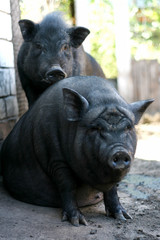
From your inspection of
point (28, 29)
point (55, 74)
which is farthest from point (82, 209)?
point (28, 29)

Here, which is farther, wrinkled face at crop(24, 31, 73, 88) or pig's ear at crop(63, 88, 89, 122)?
wrinkled face at crop(24, 31, 73, 88)

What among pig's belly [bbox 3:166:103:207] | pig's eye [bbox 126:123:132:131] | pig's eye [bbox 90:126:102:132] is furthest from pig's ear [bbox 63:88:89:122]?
pig's belly [bbox 3:166:103:207]

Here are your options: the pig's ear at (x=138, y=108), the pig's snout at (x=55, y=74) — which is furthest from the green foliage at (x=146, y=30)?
the pig's ear at (x=138, y=108)

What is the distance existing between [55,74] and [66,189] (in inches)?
56.2

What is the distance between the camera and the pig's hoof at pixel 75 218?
3510mm

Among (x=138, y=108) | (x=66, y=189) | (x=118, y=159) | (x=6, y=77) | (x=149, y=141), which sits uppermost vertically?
(x=6, y=77)

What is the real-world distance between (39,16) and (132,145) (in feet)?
14.2

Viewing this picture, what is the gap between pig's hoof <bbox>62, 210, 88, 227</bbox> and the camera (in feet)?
11.5

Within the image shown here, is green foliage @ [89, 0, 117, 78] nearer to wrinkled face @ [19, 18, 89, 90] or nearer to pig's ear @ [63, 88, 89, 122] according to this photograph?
wrinkled face @ [19, 18, 89, 90]

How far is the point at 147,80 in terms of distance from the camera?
36.5 feet

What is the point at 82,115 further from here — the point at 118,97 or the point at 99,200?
the point at 99,200

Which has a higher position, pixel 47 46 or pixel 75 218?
pixel 47 46

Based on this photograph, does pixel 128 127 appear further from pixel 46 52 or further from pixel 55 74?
pixel 46 52

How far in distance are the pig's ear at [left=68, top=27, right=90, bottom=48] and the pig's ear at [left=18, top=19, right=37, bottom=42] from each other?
47 cm
